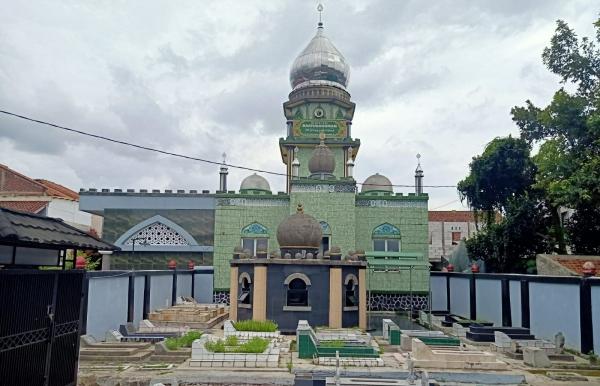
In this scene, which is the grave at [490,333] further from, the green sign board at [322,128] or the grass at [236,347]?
the green sign board at [322,128]

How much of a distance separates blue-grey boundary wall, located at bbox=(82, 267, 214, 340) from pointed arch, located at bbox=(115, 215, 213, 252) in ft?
5.93

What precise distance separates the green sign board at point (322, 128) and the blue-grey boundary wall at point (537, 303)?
10.2m

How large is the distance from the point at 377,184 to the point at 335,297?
11.0 meters

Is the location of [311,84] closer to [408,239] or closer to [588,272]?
[408,239]

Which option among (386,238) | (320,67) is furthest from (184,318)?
(320,67)

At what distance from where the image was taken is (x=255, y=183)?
90.1ft

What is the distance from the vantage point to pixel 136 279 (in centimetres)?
1825

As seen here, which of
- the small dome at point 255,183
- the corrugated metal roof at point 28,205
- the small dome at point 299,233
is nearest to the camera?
the small dome at point 299,233

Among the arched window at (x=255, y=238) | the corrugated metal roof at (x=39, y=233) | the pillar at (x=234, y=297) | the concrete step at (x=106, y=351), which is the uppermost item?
the arched window at (x=255, y=238)

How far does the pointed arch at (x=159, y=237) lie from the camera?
2548cm

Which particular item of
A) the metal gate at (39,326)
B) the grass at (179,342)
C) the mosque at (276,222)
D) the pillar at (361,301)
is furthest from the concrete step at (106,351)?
the mosque at (276,222)

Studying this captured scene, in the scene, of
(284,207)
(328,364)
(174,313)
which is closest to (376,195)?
(284,207)

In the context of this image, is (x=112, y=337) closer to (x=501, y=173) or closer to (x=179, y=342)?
(x=179, y=342)

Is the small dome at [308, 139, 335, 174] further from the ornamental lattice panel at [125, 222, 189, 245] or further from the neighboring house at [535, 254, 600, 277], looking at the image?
the neighboring house at [535, 254, 600, 277]
